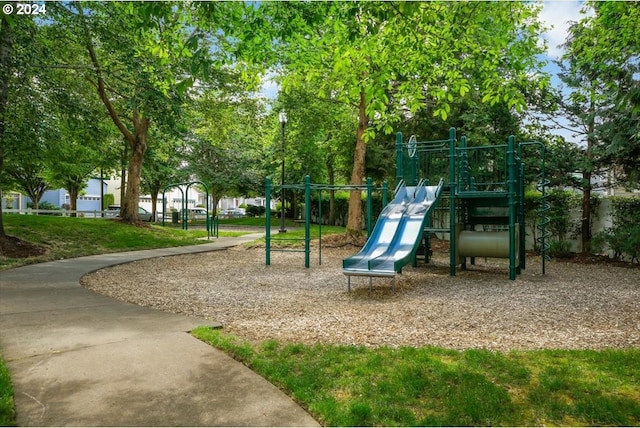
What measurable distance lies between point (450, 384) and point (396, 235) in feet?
18.5

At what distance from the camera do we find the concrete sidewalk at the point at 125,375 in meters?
2.78

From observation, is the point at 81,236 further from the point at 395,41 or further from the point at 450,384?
the point at 450,384

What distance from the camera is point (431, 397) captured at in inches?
122

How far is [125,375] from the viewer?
11.0ft

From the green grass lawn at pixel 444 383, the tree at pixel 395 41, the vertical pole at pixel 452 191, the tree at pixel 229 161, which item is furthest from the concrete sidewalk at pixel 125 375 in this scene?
the tree at pixel 229 161

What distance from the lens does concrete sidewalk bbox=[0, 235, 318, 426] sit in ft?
9.11

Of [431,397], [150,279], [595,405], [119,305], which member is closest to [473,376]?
[431,397]

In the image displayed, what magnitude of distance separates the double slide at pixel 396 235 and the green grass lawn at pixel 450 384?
3335 mm

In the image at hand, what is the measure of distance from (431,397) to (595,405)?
1039mm

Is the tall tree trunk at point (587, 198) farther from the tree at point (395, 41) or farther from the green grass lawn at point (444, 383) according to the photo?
the green grass lawn at point (444, 383)


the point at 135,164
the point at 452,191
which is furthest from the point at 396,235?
the point at 135,164

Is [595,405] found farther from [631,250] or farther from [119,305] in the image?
[631,250]

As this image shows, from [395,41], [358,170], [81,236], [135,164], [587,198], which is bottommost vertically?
[81,236]

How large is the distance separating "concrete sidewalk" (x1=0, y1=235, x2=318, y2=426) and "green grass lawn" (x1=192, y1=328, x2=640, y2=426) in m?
0.26
